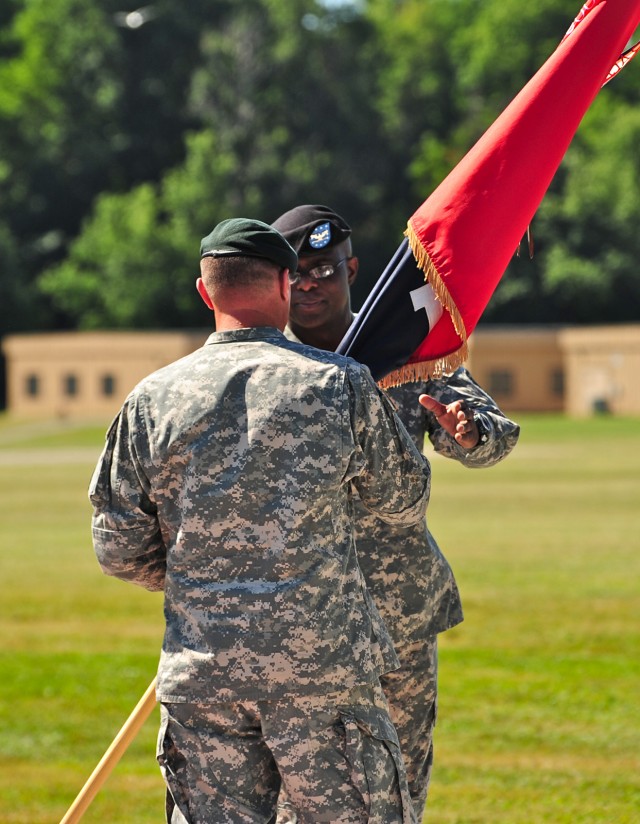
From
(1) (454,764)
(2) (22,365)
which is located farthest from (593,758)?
(2) (22,365)

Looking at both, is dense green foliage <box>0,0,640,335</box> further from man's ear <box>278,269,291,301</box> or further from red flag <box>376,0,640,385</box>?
man's ear <box>278,269,291,301</box>

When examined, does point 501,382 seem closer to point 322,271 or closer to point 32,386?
point 32,386

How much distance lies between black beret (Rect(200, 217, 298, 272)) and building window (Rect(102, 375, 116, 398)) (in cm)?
5766

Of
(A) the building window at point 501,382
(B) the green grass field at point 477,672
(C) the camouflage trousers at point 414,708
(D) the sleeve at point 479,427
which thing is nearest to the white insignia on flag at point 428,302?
(D) the sleeve at point 479,427

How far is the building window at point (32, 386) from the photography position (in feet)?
204

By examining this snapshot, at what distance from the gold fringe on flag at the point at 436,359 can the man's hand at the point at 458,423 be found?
0.80ft

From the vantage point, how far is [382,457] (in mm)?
3695

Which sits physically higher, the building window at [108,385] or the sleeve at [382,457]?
the sleeve at [382,457]

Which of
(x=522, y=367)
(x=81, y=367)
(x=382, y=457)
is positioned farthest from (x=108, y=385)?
(x=382, y=457)

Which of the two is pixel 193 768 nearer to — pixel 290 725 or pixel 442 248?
pixel 290 725

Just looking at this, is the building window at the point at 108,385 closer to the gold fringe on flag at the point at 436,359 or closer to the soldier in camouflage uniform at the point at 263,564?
the gold fringe on flag at the point at 436,359

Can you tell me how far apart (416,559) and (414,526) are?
111mm

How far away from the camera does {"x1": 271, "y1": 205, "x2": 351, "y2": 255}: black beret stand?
4.65 meters

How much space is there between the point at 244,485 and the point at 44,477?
1128 inches
